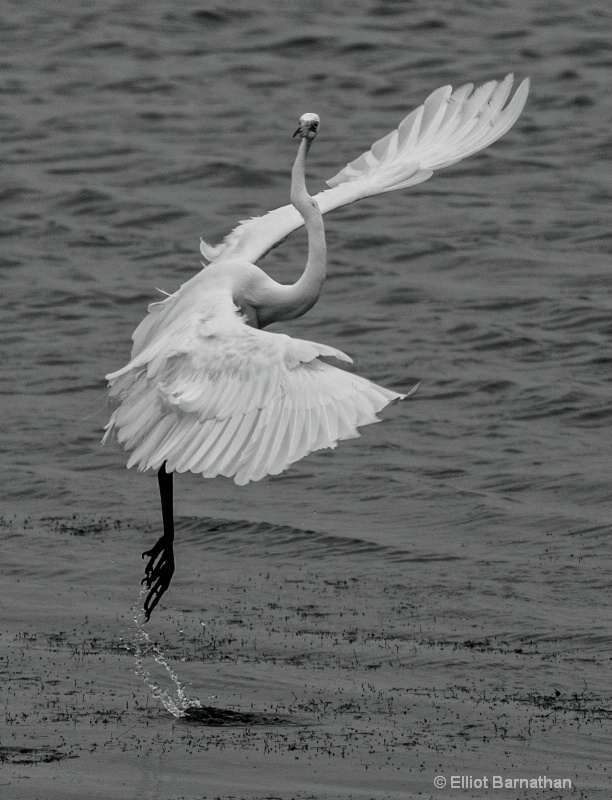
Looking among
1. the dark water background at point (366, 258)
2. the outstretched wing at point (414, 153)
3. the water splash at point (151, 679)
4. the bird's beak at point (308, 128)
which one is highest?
the bird's beak at point (308, 128)

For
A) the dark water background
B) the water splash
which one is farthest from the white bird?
the dark water background

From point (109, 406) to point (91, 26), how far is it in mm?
19563

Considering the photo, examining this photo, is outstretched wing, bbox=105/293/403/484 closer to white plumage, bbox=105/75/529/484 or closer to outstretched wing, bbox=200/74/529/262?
white plumage, bbox=105/75/529/484

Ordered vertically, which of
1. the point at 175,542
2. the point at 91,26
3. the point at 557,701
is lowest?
the point at 91,26

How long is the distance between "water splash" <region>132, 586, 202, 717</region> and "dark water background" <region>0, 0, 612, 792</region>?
2.52 feet

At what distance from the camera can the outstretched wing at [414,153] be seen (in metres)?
10.3

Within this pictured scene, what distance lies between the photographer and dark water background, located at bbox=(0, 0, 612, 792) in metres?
11.9

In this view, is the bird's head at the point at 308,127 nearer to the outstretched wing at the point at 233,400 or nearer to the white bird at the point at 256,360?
the white bird at the point at 256,360

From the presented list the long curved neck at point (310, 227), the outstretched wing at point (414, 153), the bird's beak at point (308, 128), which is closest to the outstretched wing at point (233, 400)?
the long curved neck at point (310, 227)

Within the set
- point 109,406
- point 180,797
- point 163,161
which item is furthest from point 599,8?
point 180,797

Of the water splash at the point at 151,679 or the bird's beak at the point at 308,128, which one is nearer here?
the water splash at the point at 151,679

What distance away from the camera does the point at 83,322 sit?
53.3 feet

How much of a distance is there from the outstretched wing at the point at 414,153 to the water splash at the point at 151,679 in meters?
2.33

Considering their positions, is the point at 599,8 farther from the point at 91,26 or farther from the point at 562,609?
the point at 562,609
